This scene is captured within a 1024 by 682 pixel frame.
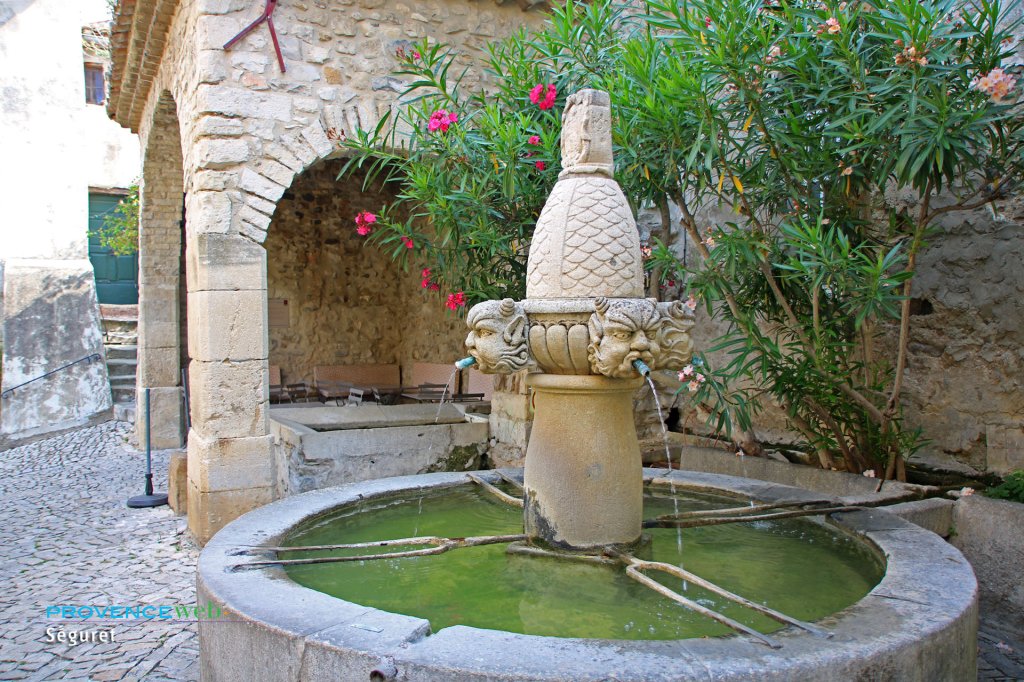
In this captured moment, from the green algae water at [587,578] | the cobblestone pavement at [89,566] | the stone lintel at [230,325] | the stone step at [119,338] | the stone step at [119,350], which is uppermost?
the stone lintel at [230,325]

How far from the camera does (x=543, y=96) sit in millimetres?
4598

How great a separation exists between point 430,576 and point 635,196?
8.64 feet

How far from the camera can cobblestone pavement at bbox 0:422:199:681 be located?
125 inches

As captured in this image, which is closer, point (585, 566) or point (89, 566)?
point (585, 566)

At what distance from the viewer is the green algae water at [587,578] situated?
2.23 m

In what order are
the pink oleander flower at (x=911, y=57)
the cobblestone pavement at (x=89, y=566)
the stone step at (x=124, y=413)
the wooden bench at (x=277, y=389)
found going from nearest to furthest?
1. the pink oleander flower at (x=911, y=57)
2. the cobblestone pavement at (x=89, y=566)
3. the wooden bench at (x=277, y=389)
4. the stone step at (x=124, y=413)

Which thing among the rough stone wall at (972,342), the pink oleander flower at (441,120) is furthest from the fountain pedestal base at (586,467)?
the pink oleander flower at (441,120)

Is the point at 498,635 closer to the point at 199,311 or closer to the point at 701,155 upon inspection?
the point at 701,155

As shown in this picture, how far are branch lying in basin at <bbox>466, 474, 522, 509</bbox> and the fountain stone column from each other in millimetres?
499

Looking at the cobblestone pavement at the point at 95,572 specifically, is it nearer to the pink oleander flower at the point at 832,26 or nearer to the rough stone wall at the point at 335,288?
the pink oleander flower at the point at 832,26

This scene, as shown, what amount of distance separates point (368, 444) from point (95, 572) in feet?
6.77

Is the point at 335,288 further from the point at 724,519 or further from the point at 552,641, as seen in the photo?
the point at 552,641

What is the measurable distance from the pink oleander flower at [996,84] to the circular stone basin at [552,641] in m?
1.63

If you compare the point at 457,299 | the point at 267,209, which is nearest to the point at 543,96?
the point at 457,299
